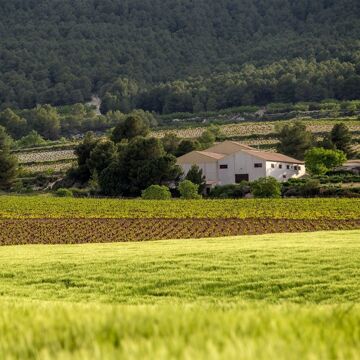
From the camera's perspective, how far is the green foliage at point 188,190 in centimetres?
8412

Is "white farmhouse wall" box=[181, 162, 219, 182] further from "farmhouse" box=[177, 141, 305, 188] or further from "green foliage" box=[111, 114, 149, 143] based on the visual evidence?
"green foliage" box=[111, 114, 149, 143]

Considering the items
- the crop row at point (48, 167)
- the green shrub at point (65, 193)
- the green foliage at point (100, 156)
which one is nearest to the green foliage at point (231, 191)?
the green foliage at point (100, 156)

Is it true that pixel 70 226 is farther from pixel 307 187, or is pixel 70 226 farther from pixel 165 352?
pixel 165 352

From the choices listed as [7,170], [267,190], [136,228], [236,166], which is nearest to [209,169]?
[236,166]

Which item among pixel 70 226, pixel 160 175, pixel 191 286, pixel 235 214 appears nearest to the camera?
pixel 191 286

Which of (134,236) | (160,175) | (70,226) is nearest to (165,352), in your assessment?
(134,236)

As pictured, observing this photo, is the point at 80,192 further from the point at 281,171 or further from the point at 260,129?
the point at 260,129

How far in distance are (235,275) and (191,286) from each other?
139cm

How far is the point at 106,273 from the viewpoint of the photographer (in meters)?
19.4

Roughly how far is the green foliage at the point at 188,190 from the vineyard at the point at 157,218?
28.9 feet

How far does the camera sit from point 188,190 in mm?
84500

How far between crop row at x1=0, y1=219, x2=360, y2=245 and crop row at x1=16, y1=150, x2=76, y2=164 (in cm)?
8729

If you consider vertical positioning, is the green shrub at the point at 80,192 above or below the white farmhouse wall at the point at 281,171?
below

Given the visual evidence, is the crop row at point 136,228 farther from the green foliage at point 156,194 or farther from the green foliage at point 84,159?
the green foliage at point 84,159
